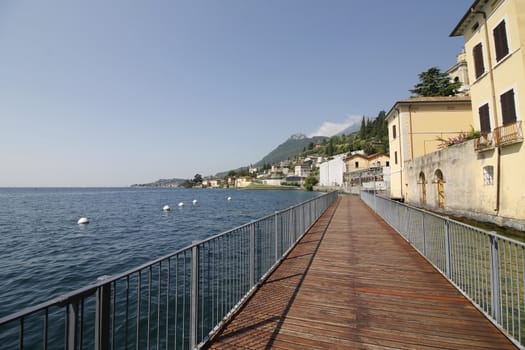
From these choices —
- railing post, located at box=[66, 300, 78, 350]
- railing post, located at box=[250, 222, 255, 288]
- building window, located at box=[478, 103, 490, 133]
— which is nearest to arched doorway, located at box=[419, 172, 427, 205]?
building window, located at box=[478, 103, 490, 133]

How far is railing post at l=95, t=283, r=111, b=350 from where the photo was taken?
6.04 feet

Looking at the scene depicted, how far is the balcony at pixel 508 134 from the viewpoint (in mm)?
11477

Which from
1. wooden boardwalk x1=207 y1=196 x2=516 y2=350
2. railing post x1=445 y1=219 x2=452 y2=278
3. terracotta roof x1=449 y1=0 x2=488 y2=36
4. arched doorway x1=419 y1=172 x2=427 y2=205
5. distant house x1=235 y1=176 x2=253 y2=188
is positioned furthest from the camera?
distant house x1=235 y1=176 x2=253 y2=188

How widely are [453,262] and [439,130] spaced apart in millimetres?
23839

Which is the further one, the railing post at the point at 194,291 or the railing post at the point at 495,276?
the railing post at the point at 495,276

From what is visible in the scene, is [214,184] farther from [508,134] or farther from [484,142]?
[508,134]

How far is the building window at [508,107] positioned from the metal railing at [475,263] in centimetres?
875

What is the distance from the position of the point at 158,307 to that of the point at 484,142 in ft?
56.1

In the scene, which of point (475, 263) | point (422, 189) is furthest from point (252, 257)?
point (422, 189)

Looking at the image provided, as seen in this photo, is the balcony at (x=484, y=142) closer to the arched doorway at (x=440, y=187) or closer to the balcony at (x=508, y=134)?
the balcony at (x=508, y=134)

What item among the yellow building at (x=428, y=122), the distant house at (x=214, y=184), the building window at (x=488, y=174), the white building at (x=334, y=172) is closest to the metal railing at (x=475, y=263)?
the building window at (x=488, y=174)

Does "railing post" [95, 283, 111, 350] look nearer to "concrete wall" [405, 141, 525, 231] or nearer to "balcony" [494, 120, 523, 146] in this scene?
"concrete wall" [405, 141, 525, 231]

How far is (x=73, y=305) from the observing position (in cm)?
162

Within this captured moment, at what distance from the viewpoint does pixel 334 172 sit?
7525cm
